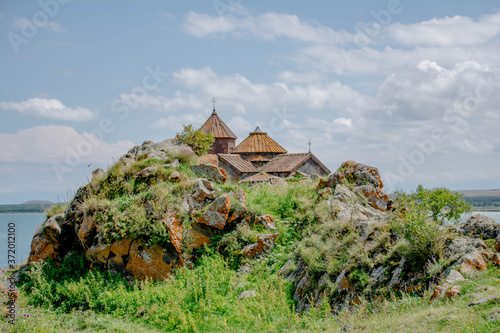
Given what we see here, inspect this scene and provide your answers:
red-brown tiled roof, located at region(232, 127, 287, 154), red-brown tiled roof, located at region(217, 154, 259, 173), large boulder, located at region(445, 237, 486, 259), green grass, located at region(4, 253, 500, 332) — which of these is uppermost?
red-brown tiled roof, located at region(232, 127, 287, 154)

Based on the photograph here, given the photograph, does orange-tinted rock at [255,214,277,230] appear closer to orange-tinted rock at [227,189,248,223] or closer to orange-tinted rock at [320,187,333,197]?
orange-tinted rock at [227,189,248,223]

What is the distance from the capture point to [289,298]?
33.3 ft

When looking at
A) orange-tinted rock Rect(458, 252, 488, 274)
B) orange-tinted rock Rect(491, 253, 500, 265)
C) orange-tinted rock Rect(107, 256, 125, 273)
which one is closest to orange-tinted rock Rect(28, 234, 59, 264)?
orange-tinted rock Rect(107, 256, 125, 273)

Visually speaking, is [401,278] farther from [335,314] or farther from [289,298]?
[289,298]

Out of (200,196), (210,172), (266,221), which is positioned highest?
(210,172)

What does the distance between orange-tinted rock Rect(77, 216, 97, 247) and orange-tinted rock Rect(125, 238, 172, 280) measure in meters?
1.79

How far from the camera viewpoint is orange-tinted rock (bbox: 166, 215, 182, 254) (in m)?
12.4

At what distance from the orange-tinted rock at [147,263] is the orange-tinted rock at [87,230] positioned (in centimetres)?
179

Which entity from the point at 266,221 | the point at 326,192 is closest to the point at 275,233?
the point at 266,221

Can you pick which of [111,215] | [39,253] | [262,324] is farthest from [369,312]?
[39,253]

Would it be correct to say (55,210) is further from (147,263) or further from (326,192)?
(326,192)

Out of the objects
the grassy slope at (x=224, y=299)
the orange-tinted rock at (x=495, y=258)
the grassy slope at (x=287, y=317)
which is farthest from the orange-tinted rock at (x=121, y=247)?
the orange-tinted rock at (x=495, y=258)

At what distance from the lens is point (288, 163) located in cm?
3731

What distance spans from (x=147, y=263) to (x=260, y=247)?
365cm
